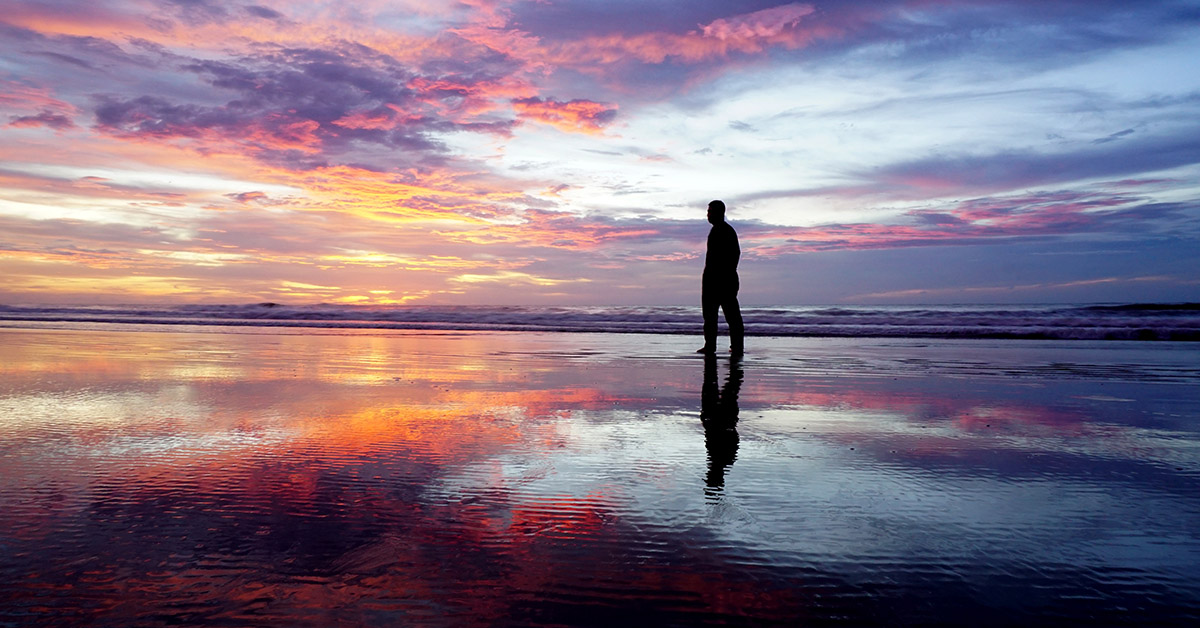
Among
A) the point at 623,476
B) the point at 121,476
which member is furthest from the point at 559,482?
the point at 121,476

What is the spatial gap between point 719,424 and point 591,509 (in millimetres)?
1720

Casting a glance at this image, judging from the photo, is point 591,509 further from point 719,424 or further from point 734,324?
point 734,324

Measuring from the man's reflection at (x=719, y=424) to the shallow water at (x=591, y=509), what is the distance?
0.03m

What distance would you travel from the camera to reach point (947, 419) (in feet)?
13.1

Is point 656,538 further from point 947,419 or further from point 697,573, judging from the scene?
point 947,419

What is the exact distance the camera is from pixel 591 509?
2.14 m

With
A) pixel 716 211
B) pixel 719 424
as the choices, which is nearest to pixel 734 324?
pixel 716 211

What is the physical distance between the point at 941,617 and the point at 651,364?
612 centimetres

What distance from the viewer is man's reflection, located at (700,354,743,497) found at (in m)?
2.58

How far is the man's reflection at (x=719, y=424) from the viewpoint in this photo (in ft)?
8.47

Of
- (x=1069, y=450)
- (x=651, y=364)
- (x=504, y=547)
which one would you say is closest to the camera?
(x=504, y=547)

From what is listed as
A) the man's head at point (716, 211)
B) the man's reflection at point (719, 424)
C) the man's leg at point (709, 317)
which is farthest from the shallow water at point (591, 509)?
the man's head at point (716, 211)

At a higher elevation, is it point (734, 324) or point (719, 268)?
point (719, 268)

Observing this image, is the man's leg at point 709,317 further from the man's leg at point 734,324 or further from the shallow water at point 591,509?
the shallow water at point 591,509
